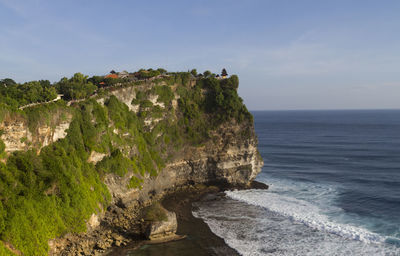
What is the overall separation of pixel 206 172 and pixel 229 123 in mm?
10451

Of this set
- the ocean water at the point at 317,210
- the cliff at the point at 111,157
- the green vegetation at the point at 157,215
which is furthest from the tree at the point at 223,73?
the green vegetation at the point at 157,215

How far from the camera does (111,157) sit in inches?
1475

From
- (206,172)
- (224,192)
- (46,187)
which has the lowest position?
(224,192)

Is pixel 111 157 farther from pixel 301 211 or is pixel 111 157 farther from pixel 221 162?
pixel 301 211

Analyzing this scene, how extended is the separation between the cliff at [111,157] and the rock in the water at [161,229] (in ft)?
7.96

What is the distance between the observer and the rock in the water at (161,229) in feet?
101

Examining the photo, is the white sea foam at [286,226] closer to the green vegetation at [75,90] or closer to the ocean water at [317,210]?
the ocean water at [317,210]

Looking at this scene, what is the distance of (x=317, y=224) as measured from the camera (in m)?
35.2

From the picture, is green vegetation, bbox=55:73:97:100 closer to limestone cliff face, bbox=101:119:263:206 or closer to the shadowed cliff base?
limestone cliff face, bbox=101:119:263:206

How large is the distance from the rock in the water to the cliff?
2.43 metres

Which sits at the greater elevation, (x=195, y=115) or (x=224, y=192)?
Result: (x=195, y=115)

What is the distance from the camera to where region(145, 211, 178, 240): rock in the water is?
101 ft

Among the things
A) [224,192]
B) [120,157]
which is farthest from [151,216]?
[224,192]

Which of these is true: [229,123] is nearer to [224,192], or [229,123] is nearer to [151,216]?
→ [224,192]
